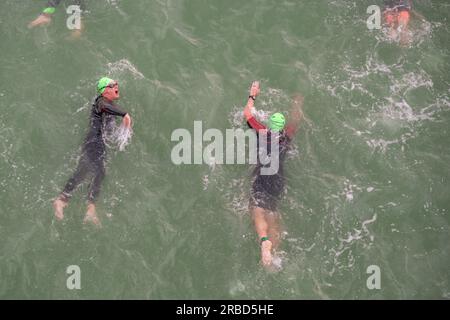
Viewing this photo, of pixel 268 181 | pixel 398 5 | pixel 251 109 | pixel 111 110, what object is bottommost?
pixel 268 181

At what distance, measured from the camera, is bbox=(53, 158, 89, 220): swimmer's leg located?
13305 mm

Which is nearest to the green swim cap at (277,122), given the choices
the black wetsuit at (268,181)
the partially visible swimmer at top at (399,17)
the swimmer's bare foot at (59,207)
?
the black wetsuit at (268,181)

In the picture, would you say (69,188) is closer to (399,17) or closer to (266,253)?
(266,253)

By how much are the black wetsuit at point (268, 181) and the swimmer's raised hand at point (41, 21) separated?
6930 mm

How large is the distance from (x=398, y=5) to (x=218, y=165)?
7179 millimetres

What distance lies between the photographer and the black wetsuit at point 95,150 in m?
13.6

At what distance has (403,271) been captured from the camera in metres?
13.0

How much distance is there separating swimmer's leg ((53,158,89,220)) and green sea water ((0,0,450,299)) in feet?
0.67

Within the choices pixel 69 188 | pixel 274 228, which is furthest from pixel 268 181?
pixel 69 188

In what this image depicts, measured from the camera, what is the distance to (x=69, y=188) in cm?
1352

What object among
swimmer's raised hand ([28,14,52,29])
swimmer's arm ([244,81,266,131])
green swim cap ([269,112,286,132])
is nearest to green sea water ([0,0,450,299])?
swimmer's raised hand ([28,14,52,29])

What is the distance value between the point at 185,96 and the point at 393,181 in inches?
225

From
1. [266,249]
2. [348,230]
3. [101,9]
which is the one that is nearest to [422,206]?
[348,230]

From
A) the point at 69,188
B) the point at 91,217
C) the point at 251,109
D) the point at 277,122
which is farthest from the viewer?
the point at 251,109
